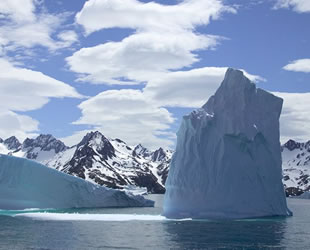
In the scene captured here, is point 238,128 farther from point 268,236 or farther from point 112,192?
point 112,192

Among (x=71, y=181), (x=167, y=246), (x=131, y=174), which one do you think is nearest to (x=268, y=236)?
(x=167, y=246)

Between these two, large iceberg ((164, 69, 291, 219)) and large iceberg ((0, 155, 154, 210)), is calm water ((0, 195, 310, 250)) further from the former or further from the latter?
large iceberg ((0, 155, 154, 210))

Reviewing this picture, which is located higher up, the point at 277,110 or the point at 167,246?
the point at 277,110

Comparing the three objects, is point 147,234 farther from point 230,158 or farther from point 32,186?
point 32,186

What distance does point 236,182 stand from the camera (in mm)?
42500

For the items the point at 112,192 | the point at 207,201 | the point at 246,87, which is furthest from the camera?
the point at 112,192

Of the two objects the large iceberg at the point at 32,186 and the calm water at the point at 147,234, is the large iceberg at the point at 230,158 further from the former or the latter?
the large iceberg at the point at 32,186

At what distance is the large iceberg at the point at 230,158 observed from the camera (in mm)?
42406

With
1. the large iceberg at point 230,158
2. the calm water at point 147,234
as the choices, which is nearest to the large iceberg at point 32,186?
the calm water at point 147,234

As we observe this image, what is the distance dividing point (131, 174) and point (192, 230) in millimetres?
141240

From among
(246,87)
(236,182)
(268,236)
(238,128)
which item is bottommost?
(268,236)

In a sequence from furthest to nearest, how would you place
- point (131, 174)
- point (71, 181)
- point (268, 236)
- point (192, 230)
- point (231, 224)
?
1. point (131, 174)
2. point (71, 181)
3. point (231, 224)
4. point (192, 230)
5. point (268, 236)

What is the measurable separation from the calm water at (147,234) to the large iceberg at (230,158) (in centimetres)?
215

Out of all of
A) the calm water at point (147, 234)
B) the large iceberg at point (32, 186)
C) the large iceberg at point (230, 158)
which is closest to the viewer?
the calm water at point (147, 234)
